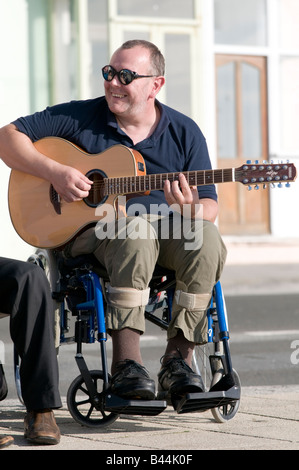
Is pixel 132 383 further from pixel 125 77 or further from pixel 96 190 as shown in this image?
pixel 125 77

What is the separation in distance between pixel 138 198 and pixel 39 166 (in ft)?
1.63

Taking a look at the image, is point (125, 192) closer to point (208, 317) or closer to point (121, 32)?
point (208, 317)

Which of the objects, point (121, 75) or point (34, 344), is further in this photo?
point (121, 75)

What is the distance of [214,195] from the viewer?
4805 mm

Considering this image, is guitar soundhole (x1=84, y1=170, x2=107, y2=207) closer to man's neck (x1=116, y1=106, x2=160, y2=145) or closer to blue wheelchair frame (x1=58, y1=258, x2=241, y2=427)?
man's neck (x1=116, y1=106, x2=160, y2=145)

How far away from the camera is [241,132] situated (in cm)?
1578

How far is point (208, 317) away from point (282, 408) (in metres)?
0.65

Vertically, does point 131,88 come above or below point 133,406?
above

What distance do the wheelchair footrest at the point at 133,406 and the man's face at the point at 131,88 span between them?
1.42 metres

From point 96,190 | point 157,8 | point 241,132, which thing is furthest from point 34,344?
point 241,132

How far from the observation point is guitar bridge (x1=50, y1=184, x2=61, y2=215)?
16.0 feet

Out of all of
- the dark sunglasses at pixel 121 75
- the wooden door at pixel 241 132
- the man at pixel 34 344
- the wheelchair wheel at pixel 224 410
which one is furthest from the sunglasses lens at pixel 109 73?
the wooden door at pixel 241 132

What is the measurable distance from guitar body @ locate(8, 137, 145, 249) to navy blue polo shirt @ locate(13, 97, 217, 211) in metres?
0.06

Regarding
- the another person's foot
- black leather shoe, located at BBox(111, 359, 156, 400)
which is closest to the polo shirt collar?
black leather shoe, located at BBox(111, 359, 156, 400)
